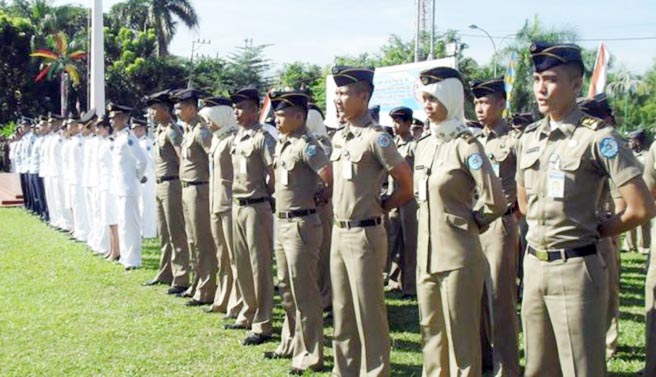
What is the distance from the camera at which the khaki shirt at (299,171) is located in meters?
5.61

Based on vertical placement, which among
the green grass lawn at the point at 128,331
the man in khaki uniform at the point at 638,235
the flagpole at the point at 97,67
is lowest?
the green grass lawn at the point at 128,331

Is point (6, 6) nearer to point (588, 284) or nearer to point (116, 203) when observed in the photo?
point (116, 203)

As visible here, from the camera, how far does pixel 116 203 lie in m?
11.4

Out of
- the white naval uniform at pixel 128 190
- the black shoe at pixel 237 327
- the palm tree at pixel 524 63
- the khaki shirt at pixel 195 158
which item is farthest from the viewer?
the palm tree at pixel 524 63

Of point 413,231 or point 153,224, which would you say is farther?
point 153,224

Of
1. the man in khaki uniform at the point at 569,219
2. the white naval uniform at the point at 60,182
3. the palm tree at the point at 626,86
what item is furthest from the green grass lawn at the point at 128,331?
the palm tree at the point at 626,86

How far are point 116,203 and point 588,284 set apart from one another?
30.0ft

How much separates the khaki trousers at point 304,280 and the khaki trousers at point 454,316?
1441 millimetres

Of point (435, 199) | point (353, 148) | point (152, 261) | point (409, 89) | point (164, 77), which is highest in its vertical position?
point (164, 77)

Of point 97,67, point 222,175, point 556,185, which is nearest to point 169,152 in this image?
point 222,175

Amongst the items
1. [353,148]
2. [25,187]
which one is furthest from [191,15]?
[353,148]

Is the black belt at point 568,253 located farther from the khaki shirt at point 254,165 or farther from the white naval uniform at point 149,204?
the white naval uniform at point 149,204

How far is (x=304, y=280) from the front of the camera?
564cm

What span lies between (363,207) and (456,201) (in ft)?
2.47
